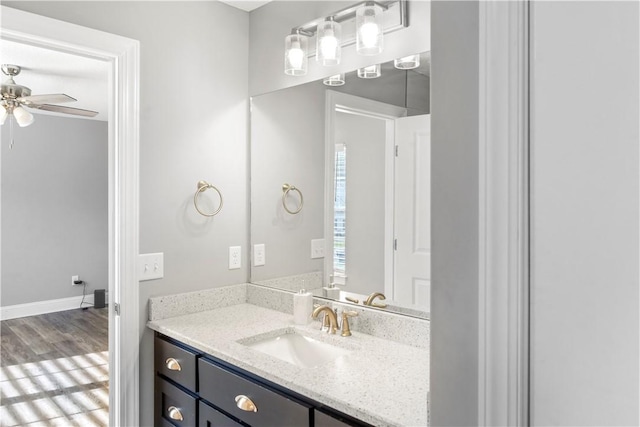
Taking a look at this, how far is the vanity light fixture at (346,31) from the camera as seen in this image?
176 centimetres

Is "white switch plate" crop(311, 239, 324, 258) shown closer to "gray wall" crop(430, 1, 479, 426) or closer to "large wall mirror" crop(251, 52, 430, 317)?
"large wall mirror" crop(251, 52, 430, 317)

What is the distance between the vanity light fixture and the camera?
176 cm

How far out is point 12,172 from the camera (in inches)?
214

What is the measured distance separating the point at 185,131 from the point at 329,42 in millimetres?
804

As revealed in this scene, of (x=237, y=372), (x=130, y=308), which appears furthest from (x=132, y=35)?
(x=237, y=372)

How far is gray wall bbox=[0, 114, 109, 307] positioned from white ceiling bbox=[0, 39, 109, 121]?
1.00 metres

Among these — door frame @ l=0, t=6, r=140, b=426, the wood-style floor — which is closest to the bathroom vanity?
door frame @ l=0, t=6, r=140, b=426

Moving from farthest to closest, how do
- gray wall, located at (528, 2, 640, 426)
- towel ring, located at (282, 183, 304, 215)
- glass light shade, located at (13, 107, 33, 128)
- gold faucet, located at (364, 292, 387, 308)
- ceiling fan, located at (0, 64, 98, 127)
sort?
1. glass light shade, located at (13, 107, 33, 128)
2. ceiling fan, located at (0, 64, 98, 127)
3. towel ring, located at (282, 183, 304, 215)
4. gold faucet, located at (364, 292, 387, 308)
5. gray wall, located at (528, 2, 640, 426)

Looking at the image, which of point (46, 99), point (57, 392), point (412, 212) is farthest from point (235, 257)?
point (46, 99)

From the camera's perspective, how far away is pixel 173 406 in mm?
1925

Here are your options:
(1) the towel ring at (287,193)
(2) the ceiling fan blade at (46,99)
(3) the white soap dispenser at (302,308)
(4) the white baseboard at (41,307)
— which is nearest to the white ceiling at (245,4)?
(1) the towel ring at (287,193)

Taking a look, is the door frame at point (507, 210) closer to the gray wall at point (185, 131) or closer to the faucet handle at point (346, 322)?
the faucet handle at point (346, 322)

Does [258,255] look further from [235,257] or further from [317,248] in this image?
[317,248]

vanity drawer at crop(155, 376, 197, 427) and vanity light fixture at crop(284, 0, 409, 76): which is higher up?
vanity light fixture at crop(284, 0, 409, 76)
